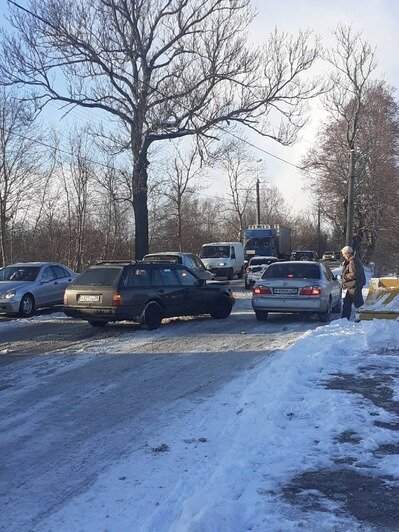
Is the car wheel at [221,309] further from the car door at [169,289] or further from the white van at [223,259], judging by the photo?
the white van at [223,259]

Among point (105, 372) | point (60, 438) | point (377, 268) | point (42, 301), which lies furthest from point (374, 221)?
point (60, 438)

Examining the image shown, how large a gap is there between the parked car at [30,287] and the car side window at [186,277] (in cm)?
446

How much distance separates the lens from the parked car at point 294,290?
14.9 metres

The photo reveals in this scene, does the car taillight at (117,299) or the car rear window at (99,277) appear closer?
the car taillight at (117,299)

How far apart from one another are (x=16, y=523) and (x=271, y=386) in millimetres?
3953

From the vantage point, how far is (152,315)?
14078 millimetres

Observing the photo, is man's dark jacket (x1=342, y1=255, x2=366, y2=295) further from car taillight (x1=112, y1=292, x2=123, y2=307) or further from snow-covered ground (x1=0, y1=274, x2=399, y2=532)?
snow-covered ground (x1=0, y1=274, x2=399, y2=532)

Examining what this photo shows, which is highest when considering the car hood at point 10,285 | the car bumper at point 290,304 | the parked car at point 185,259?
the parked car at point 185,259

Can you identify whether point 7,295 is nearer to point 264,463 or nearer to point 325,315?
point 325,315

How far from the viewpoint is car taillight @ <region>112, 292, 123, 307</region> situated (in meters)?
13.5

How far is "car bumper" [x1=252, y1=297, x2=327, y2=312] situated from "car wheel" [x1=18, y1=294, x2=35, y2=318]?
20.4 ft

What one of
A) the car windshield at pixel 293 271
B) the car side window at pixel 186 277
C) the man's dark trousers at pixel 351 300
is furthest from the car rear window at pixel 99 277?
the man's dark trousers at pixel 351 300

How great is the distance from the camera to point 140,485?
190 inches

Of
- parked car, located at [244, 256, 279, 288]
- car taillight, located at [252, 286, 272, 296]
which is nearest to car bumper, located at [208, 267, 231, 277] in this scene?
parked car, located at [244, 256, 279, 288]
